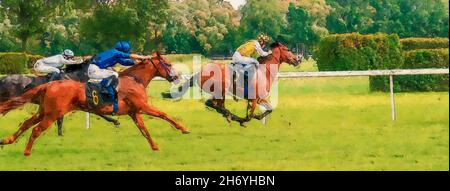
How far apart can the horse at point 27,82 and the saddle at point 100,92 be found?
7.42 feet

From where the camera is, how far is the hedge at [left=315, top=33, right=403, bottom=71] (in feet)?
72.9

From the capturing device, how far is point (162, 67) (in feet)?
35.8

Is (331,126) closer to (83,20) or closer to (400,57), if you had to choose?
(400,57)

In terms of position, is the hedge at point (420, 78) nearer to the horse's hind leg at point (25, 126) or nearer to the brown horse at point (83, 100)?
the brown horse at point (83, 100)

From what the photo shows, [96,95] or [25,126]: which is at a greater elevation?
[96,95]

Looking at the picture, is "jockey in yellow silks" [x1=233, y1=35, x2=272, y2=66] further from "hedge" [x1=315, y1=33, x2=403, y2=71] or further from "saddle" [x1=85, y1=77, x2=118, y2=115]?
"hedge" [x1=315, y1=33, x2=403, y2=71]

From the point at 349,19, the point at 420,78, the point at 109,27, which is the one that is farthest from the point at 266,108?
the point at 349,19

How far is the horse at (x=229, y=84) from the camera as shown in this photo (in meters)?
13.1

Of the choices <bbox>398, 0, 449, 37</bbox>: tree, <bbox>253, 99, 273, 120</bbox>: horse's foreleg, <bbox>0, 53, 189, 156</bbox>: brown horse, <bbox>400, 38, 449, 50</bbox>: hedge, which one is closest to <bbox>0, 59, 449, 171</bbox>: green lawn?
<bbox>253, 99, 273, 120</bbox>: horse's foreleg

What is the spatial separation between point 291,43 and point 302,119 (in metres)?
34.3

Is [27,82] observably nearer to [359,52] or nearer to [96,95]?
[96,95]

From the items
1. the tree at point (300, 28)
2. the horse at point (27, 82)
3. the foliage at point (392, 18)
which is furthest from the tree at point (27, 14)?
the horse at point (27, 82)

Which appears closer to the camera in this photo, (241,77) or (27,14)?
(241,77)

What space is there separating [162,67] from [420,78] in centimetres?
1189
